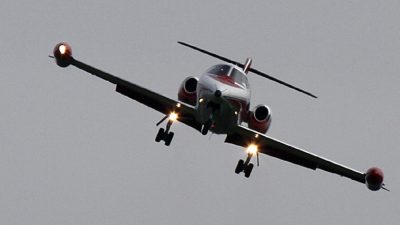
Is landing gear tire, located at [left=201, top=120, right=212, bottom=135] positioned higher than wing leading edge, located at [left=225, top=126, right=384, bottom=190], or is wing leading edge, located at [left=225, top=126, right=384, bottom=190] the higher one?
wing leading edge, located at [left=225, top=126, right=384, bottom=190]

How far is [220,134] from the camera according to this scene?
48.8 m

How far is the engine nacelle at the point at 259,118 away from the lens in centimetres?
4916

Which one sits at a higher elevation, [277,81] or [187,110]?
[277,81]

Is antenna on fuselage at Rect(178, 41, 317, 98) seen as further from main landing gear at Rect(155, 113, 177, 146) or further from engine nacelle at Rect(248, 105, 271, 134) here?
main landing gear at Rect(155, 113, 177, 146)

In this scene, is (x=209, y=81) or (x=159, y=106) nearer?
(x=209, y=81)

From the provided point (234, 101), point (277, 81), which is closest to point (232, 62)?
point (277, 81)

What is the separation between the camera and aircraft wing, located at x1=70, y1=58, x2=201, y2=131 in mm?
48906

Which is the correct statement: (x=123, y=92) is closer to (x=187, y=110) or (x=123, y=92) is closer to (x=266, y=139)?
(x=187, y=110)

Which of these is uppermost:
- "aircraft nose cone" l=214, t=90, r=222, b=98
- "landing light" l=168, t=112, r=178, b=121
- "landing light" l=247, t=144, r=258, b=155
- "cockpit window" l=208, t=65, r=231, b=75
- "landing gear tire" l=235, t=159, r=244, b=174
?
"cockpit window" l=208, t=65, r=231, b=75

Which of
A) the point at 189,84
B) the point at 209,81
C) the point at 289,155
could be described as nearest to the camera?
the point at 209,81

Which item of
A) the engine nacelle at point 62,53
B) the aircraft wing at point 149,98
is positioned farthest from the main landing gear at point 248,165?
the engine nacelle at point 62,53

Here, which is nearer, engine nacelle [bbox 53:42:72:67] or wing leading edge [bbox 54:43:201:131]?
engine nacelle [bbox 53:42:72:67]

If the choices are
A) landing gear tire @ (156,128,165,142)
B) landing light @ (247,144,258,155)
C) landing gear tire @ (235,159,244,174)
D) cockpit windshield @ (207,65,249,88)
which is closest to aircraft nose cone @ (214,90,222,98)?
cockpit windshield @ (207,65,249,88)

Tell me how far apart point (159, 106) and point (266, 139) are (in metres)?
5.51
